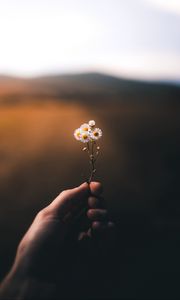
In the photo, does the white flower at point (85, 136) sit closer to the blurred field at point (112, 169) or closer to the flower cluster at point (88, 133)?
the flower cluster at point (88, 133)

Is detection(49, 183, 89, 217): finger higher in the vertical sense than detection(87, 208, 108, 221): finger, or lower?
higher

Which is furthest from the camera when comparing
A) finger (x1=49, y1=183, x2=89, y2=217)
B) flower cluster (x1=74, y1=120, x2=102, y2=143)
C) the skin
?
flower cluster (x1=74, y1=120, x2=102, y2=143)

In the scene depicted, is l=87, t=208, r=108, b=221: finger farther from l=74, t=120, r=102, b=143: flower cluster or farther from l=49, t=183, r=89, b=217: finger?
l=74, t=120, r=102, b=143: flower cluster

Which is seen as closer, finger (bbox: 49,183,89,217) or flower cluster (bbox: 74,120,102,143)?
finger (bbox: 49,183,89,217)

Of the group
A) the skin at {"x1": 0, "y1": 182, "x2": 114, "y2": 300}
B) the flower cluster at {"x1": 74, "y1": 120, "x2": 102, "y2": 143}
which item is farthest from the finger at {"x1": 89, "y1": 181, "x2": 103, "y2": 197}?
the flower cluster at {"x1": 74, "y1": 120, "x2": 102, "y2": 143}

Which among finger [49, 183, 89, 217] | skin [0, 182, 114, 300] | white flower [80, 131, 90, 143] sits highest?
white flower [80, 131, 90, 143]

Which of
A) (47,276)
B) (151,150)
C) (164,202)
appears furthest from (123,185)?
(47,276)

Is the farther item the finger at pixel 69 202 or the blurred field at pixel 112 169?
the blurred field at pixel 112 169

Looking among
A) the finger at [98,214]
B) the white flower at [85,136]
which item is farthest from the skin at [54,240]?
the white flower at [85,136]
